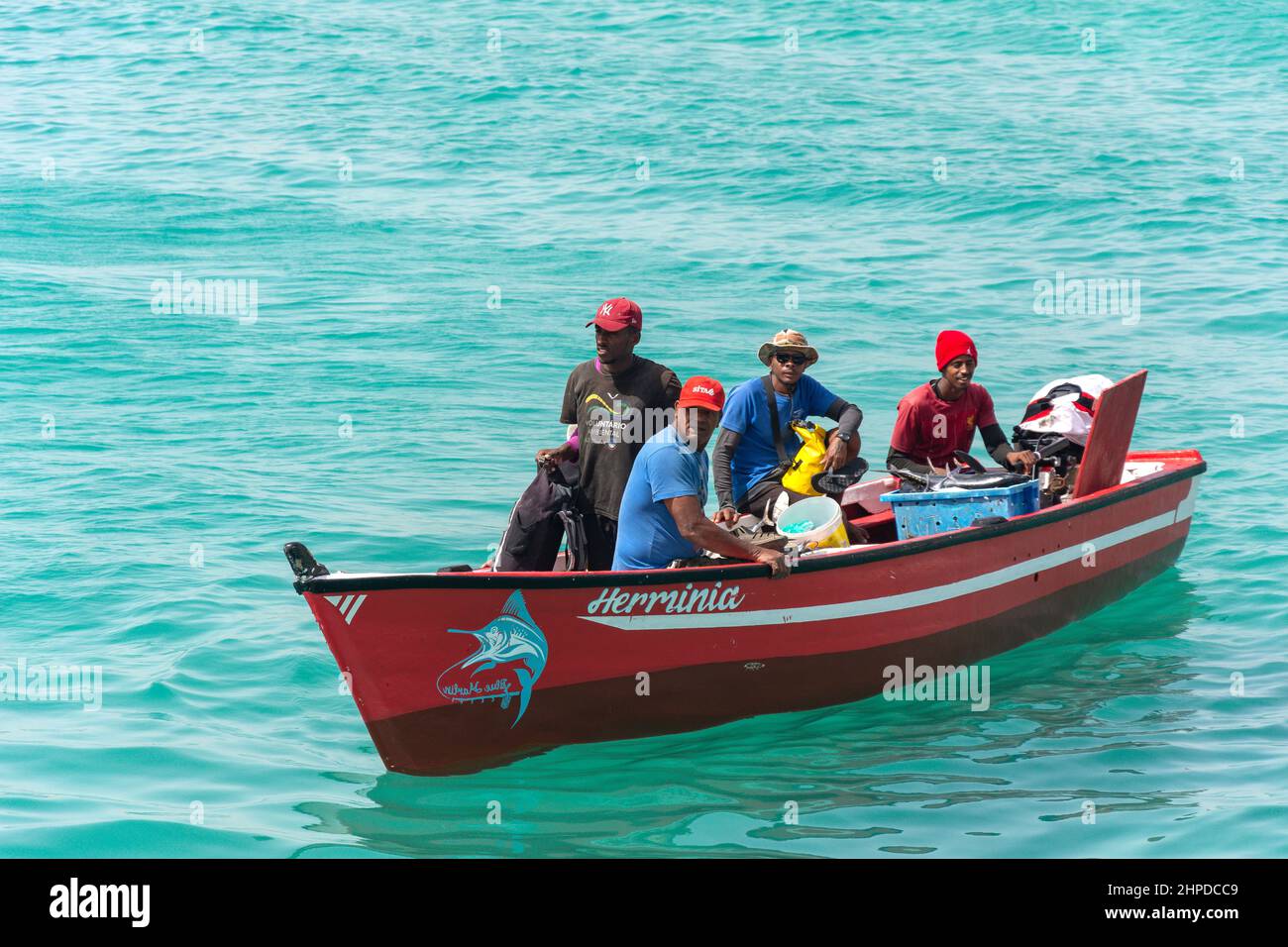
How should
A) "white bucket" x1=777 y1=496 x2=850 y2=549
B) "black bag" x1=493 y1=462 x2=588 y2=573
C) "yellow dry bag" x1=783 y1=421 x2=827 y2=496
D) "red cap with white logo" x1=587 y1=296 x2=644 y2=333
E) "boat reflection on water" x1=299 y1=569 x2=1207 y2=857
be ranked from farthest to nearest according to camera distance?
"yellow dry bag" x1=783 y1=421 x2=827 y2=496
"white bucket" x1=777 y1=496 x2=850 y2=549
"black bag" x1=493 y1=462 x2=588 y2=573
"red cap with white logo" x1=587 y1=296 x2=644 y2=333
"boat reflection on water" x1=299 y1=569 x2=1207 y2=857

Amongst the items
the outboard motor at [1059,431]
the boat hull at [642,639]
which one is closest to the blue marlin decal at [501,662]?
the boat hull at [642,639]

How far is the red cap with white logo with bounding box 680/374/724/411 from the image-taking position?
23.1 ft

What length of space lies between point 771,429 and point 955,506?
1.26 metres

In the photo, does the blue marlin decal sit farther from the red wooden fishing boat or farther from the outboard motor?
the outboard motor

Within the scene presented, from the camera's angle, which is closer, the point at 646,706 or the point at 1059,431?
the point at 646,706

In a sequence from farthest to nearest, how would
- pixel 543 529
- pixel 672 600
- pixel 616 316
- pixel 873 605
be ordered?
pixel 873 605
pixel 543 529
pixel 616 316
pixel 672 600

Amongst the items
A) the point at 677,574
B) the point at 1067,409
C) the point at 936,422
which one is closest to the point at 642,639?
the point at 677,574

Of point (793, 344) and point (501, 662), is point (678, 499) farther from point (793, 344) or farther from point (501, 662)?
point (793, 344)

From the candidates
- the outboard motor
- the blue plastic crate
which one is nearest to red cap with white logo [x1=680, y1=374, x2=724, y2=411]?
the blue plastic crate

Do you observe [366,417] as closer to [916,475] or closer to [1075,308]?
[916,475]

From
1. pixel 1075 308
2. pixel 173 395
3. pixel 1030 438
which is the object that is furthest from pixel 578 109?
pixel 1030 438

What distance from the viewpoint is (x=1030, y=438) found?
10523mm

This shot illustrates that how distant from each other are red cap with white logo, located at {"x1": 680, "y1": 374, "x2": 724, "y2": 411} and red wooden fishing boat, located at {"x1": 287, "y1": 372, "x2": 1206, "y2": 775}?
2.78 ft

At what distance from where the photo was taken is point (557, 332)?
19.0m
